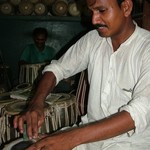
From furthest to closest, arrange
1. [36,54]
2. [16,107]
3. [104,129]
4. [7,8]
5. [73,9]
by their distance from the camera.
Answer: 1. [36,54]
2. [7,8]
3. [73,9]
4. [16,107]
5. [104,129]

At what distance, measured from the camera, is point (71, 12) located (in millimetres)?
5605

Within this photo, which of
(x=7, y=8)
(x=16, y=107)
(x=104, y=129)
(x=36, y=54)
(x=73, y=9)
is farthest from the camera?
(x=36, y=54)

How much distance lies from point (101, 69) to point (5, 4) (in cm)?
427

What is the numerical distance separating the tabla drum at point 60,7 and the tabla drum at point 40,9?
0.59 ft

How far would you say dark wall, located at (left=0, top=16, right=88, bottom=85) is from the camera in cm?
615

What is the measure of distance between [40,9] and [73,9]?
25.6 inches

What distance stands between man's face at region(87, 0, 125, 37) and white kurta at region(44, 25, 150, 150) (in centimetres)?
12

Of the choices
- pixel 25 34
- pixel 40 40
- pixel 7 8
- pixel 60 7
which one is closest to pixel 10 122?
pixel 40 40

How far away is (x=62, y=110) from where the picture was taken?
272 centimetres

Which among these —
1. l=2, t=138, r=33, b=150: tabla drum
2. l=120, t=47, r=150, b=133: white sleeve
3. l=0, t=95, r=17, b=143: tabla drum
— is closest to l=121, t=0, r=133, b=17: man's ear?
l=120, t=47, r=150, b=133: white sleeve

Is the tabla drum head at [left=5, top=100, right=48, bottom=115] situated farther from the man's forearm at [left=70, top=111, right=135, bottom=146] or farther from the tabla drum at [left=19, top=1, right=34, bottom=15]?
the tabla drum at [left=19, top=1, right=34, bottom=15]

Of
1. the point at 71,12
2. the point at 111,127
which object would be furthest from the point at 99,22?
the point at 71,12

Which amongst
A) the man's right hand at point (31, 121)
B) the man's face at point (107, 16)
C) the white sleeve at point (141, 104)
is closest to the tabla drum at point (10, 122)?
the man's right hand at point (31, 121)

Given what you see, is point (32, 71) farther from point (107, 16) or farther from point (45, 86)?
point (107, 16)
